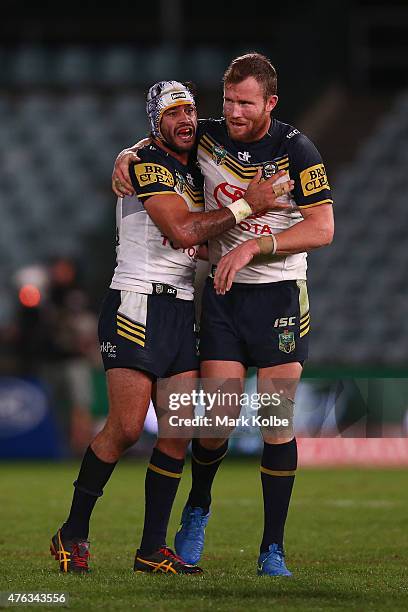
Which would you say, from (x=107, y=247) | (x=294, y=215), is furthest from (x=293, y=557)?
(x=107, y=247)

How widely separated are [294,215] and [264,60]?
73 cm

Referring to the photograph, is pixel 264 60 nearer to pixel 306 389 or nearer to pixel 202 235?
pixel 202 235

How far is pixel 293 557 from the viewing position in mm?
6727

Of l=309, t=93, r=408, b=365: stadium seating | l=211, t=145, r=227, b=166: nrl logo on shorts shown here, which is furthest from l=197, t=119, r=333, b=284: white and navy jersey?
l=309, t=93, r=408, b=365: stadium seating

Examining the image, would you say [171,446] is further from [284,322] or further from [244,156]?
[244,156]

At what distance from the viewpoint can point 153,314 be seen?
6.01 m

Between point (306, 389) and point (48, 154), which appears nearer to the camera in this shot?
point (306, 389)

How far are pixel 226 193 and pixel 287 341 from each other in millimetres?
746

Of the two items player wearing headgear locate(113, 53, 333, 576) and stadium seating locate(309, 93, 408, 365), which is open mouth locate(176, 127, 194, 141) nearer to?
player wearing headgear locate(113, 53, 333, 576)

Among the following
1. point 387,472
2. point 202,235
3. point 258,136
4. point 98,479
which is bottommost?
point 387,472

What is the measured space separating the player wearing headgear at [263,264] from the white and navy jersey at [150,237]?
0.31 feet

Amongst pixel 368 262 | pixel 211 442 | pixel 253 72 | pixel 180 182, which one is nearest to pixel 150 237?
pixel 180 182

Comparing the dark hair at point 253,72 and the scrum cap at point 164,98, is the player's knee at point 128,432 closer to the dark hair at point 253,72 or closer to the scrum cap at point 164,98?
the scrum cap at point 164,98

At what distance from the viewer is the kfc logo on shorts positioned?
6.09 m
